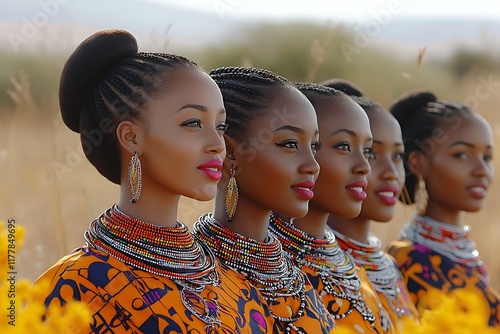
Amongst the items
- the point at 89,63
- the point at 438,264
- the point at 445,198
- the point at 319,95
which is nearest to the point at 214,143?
the point at 89,63

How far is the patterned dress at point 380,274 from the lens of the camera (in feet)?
13.3

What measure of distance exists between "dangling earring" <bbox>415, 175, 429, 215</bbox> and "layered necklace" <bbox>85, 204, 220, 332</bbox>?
235 cm

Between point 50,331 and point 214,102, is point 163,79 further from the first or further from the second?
point 50,331

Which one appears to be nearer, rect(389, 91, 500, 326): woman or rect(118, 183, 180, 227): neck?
rect(118, 183, 180, 227): neck

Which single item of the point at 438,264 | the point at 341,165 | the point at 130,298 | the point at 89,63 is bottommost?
the point at 438,264

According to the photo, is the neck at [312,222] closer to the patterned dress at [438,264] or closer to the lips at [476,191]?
the patterned dress at [438,264]

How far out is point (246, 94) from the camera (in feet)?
11.2

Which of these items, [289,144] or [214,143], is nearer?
[214,143]

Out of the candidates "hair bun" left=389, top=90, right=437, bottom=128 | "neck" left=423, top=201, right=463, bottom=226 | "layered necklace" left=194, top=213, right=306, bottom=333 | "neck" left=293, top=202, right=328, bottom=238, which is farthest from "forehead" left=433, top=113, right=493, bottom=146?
"layered necklace" left=194, top=213, right=306, bottom=333

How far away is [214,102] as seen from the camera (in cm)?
296

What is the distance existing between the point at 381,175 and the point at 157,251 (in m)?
1.60

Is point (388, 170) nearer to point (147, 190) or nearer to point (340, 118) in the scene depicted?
point (340, 118)

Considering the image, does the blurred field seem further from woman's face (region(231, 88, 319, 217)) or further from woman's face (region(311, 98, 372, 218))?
woman's face (region(311, 98, 372, 218))

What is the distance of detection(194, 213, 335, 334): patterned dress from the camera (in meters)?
3.21
